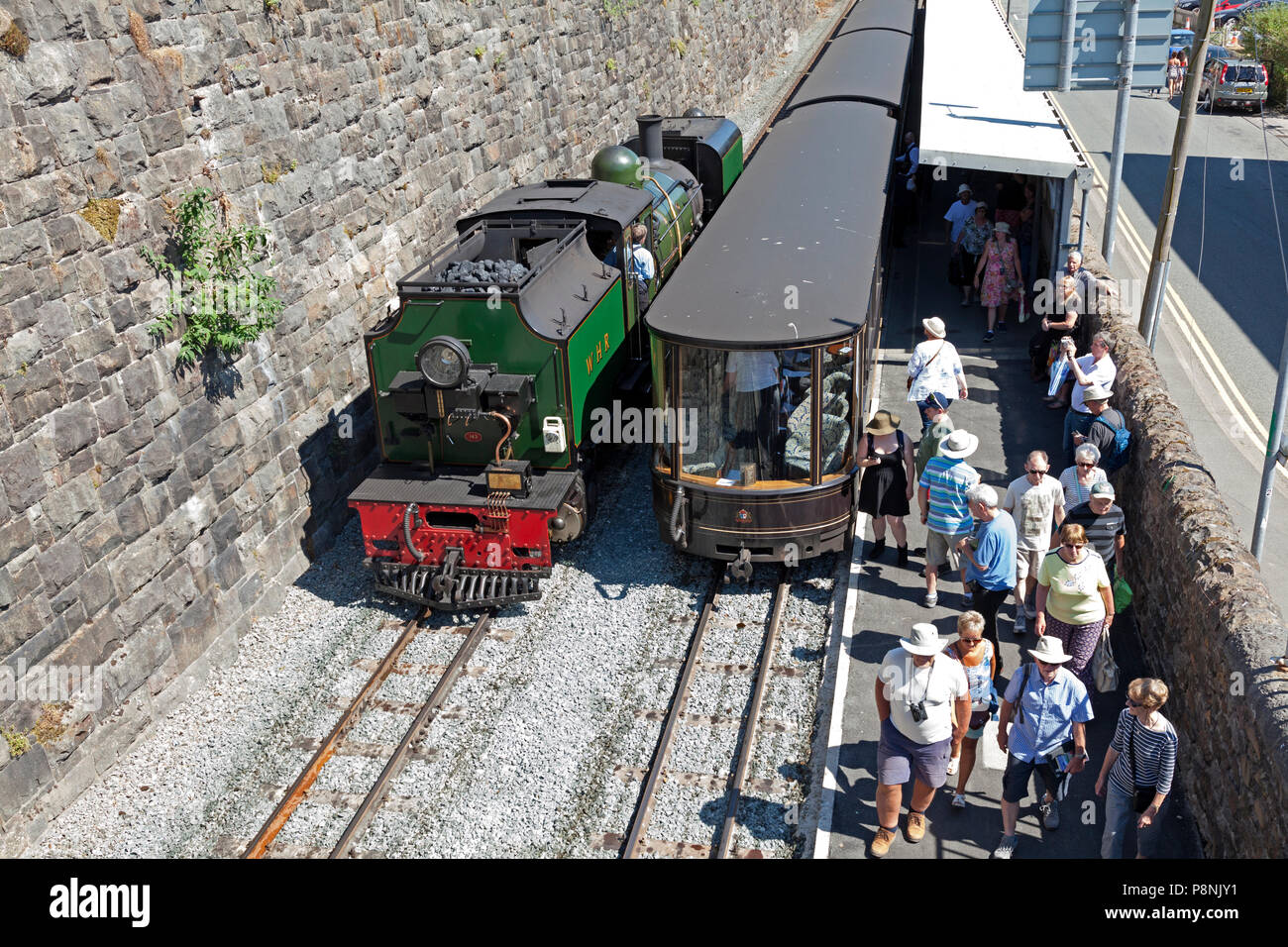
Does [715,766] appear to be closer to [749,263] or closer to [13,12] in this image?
[749,263]

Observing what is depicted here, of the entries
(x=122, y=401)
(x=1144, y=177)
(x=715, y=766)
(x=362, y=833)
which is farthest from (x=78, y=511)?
(x=1144, y=177)

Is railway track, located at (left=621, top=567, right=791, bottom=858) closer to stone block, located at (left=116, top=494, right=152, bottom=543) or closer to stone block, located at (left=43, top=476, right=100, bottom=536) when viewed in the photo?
stone block, located at (left=116, top=494, right=152, bottom=543)

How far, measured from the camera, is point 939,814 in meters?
6.91

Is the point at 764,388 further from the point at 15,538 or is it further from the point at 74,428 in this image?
the point at 15,538

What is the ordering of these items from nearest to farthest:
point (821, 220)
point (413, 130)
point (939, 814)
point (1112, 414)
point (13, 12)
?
1. point (939, 814)
2. point (13, 12)
3. point (1112, 414)
4. point (821, 220)
5. point (413, 130)

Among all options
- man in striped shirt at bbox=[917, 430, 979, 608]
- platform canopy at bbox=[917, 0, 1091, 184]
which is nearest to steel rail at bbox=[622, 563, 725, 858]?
man in striped shirt at bbox=[917, 430, 979, 608]

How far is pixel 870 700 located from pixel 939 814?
121 cm

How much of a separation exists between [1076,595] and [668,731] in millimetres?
3072

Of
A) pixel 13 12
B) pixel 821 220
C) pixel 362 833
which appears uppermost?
pixel 13 12

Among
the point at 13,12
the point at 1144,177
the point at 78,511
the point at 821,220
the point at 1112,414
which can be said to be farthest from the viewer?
the point at 1144,177

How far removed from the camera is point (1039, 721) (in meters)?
6.14

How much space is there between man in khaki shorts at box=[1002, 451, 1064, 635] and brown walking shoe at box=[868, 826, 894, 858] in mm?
2275

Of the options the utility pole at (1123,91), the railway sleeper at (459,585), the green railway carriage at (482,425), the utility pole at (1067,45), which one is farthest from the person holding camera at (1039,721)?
the utility pole at (1067,45)

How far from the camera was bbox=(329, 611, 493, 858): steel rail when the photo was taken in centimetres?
719
